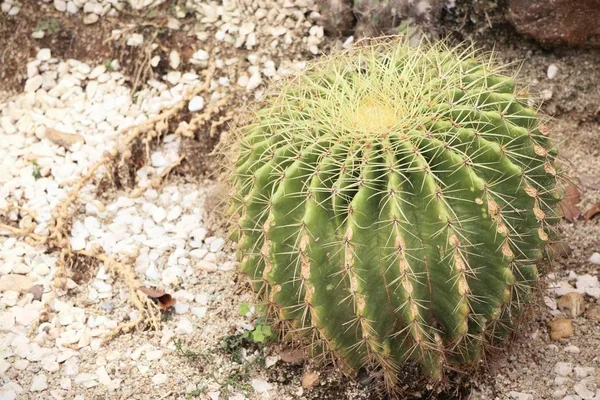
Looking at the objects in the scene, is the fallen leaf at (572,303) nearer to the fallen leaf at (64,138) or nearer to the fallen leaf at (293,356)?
the fallen leaf at (293,356)

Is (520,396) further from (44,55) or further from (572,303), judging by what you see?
(44,55)

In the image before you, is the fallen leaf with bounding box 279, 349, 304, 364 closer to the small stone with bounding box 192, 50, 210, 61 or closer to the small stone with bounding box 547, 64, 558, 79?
the small stone with bounding box 192, 50, 210, 61

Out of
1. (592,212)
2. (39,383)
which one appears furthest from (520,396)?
(39,383)

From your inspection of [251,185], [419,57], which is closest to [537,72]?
[419,57]

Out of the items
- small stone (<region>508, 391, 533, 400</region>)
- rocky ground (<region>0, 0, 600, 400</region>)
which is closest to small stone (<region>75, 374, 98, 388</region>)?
rocky ground (<region>0, 0, 600, 400</region>)

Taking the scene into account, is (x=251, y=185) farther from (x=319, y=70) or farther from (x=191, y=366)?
(x=191, y=366)

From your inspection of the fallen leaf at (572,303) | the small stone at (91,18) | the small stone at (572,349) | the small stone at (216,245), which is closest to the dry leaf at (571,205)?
the fallen leaf at (572,303)
